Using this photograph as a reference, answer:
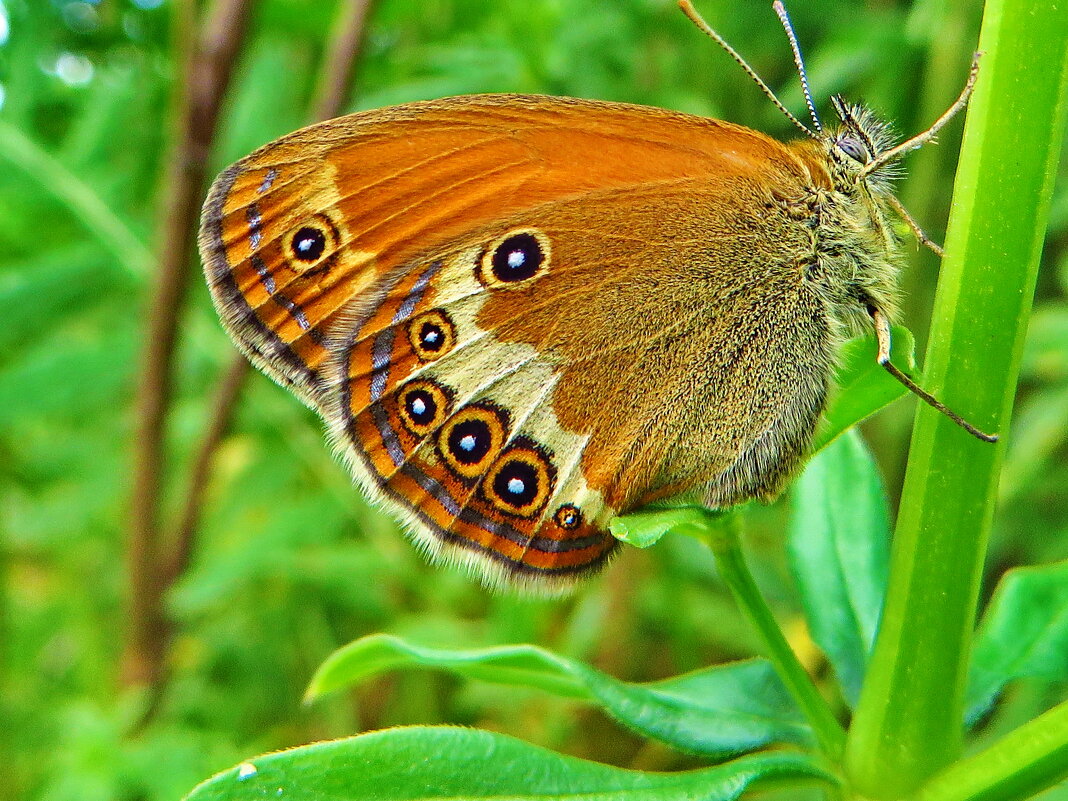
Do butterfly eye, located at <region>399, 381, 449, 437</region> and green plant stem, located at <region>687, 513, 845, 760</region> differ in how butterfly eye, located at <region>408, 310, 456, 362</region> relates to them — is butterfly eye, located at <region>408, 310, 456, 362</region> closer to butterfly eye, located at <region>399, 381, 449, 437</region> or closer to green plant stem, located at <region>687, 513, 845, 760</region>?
butterfly eye, located at <region>399, 381, 449, 437</region>

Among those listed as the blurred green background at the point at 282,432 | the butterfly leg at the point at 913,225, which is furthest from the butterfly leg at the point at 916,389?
the blurred green background at the point at 282,432

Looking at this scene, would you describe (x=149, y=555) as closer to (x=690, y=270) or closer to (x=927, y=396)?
(x=690, y=270)

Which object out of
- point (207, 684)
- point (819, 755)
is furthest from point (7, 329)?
point (819, 755)

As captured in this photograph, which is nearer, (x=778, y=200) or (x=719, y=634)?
(x=778, y=200)

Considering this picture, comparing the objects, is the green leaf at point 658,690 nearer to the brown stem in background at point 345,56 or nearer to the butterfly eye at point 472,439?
the butterfly eye at point 472,439

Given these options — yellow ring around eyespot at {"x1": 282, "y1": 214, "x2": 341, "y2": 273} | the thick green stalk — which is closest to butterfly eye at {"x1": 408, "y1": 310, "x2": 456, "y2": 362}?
yellow ring around eyespot at {"x1": 282, "y1": 214, "x2": 341, "y2": 273}

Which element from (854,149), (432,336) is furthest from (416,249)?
(854,149)
